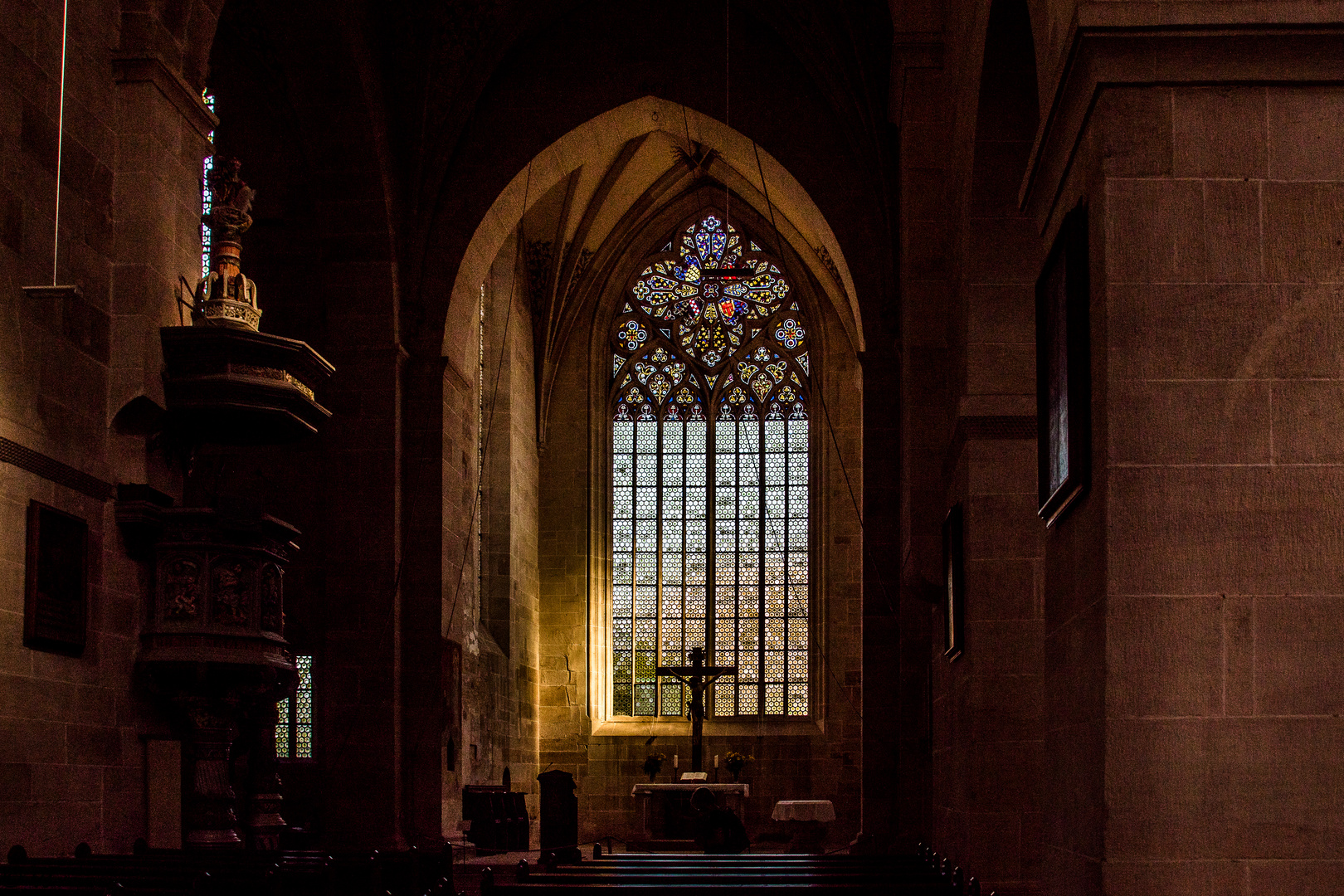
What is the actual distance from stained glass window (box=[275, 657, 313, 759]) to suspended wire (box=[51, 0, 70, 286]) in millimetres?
7439

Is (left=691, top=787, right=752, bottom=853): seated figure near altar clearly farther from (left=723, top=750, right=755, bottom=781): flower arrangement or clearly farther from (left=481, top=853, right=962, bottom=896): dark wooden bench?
(left=481, top=853, right=962, bottom=896): dark wooden bench

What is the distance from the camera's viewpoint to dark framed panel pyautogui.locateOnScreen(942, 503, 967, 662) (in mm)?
8695

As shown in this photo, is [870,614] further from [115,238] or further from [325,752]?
[115,238]

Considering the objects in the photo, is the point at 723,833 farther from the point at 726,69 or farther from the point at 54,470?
the point at 54,470

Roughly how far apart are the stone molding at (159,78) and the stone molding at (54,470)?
2.50 m

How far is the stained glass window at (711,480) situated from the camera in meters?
23.3

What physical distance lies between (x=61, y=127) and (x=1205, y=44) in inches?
246

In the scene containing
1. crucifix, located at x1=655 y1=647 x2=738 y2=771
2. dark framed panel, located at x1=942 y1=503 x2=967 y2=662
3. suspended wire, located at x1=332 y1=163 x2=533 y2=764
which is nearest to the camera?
dark framed panel, located at x1=942 y1=503 x2=967 y2=662

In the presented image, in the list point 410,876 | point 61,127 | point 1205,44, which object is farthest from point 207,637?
point 1205,44

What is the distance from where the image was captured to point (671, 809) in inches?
786

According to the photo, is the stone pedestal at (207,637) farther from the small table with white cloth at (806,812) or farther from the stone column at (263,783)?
the small table with white cloth at (806,812)

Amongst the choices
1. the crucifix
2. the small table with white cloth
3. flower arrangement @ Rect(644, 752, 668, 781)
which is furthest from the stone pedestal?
flower arrangement @ Rect(644, 752, 668, 781)

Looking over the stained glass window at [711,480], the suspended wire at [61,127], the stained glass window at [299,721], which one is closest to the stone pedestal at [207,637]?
the suspended wire at [61,127]

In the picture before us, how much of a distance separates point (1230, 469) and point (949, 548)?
4.68 meters
